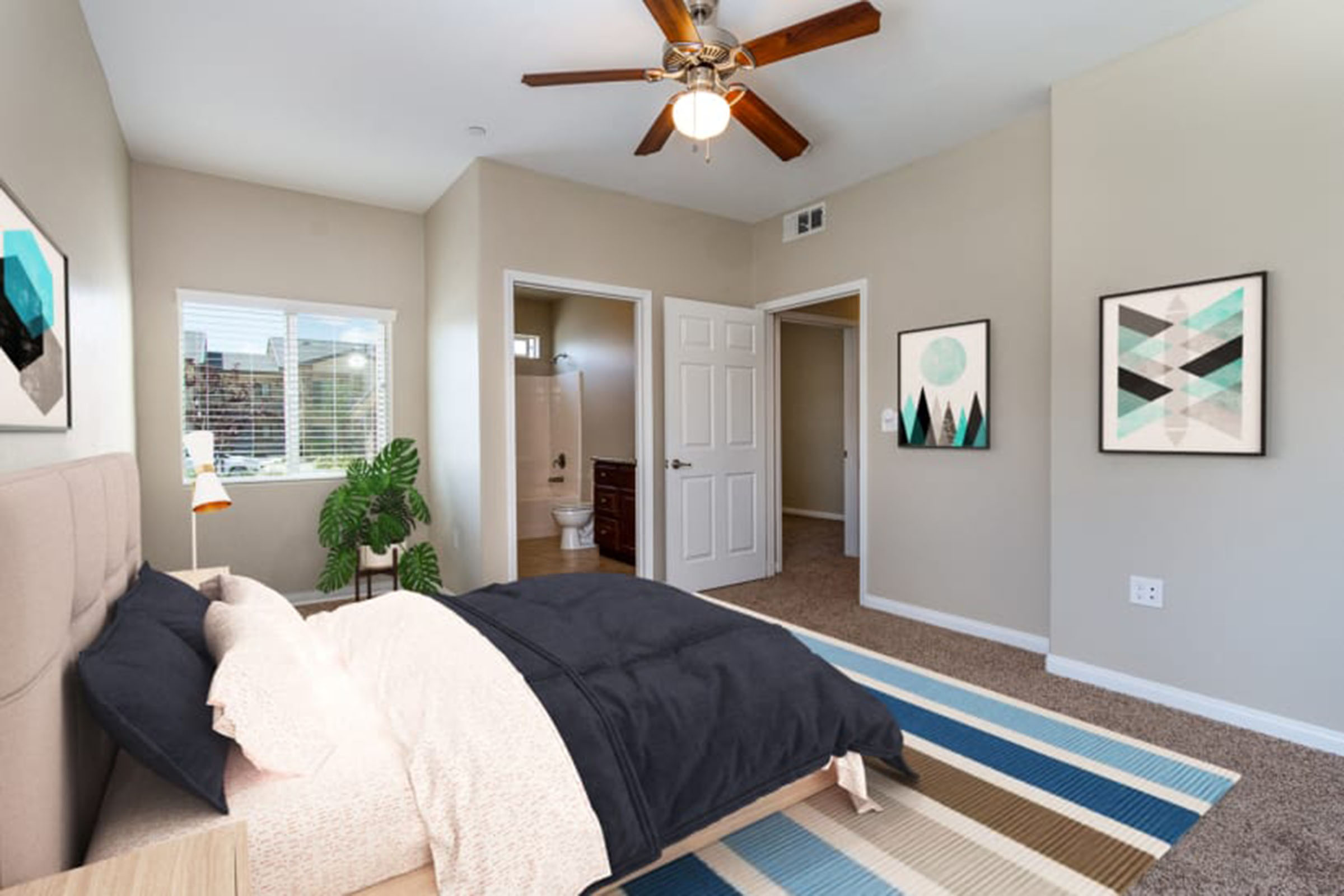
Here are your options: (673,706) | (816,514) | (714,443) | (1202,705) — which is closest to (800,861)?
(673,706)

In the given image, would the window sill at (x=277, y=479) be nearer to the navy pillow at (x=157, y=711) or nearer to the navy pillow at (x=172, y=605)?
the navy pillow at (x=172, y=605)

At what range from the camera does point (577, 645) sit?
1.86 meters

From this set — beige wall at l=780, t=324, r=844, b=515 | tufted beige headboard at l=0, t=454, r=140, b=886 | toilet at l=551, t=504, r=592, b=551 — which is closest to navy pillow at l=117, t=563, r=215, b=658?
tufted beige headboard at l=0, t=454, r=140, b=886

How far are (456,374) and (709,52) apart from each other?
2628mm

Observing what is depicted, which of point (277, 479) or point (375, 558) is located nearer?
point (375, 558)

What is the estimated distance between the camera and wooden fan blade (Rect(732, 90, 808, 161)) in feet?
8.75

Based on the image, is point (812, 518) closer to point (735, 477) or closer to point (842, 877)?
point (735, 477)

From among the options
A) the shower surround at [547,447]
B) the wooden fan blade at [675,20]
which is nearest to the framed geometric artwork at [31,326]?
the wooden fan blade at [675,20]

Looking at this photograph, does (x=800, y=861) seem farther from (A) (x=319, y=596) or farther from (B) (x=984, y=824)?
(A) (x=319, y=596)

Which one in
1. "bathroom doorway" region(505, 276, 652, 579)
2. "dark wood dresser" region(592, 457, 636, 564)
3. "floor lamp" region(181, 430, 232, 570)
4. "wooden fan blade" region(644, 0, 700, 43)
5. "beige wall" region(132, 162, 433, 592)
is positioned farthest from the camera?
"bathroom doorway" region(505, 276, 652, 579)

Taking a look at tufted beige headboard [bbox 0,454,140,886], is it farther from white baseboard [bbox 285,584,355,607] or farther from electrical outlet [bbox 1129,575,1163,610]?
electrical outlet [bbox 1129,575,1163,610]

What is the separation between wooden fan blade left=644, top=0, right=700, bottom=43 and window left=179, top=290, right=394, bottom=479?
3208 millimetres

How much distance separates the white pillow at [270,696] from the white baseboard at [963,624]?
3.22 metres

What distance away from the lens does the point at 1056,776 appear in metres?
2.15
